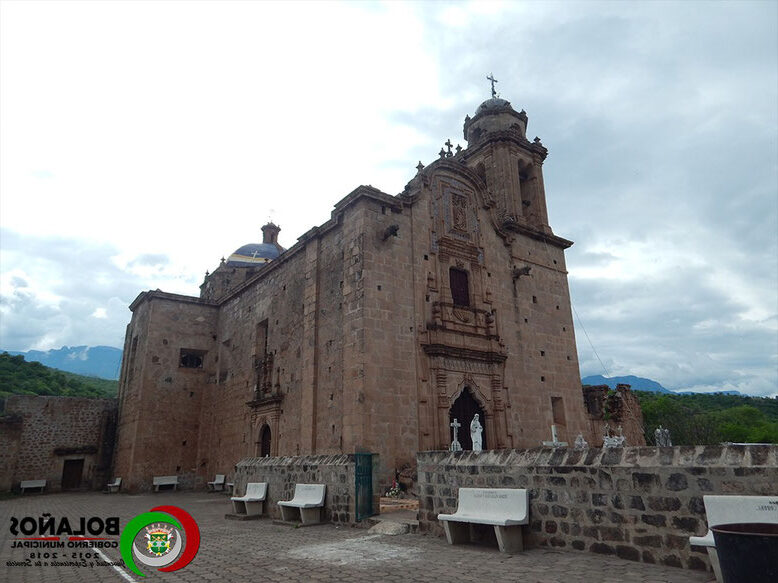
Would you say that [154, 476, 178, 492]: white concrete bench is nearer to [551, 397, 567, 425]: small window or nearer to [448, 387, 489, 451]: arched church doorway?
[448, 387, 489, 451]: arched church doorway

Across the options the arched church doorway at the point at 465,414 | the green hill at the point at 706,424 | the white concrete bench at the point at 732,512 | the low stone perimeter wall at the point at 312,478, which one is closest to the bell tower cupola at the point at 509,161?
the arched church doorway at the point at 465,414

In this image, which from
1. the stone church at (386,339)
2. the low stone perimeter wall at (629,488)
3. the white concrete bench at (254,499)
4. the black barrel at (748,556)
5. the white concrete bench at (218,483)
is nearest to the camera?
the black barrel at (748,556)

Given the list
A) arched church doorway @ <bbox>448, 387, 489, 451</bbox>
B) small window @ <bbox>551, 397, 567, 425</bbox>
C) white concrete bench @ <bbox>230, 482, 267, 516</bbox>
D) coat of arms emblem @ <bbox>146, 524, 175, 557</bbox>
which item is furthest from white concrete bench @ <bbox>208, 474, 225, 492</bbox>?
small window @ <bbox>551, 397, 567, 425</bbox>

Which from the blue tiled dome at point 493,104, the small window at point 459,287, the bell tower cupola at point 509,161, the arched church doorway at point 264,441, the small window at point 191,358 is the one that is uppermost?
the blue tiled dome at point 493,104

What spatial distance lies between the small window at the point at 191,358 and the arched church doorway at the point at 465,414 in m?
14.8

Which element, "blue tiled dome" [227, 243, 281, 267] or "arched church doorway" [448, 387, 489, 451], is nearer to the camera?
"arched church doorway" [448, 387, 489, 451]

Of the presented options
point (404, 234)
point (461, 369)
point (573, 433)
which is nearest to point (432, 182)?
point (404, 234)

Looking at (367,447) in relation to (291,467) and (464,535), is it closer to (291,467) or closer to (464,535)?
(291,467)

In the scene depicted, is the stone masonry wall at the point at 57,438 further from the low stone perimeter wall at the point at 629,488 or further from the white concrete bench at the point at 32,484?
the low stone perimeter wall at the point at 629,488

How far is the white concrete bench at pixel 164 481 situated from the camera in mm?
21906

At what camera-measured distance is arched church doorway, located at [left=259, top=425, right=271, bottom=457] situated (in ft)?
63.1

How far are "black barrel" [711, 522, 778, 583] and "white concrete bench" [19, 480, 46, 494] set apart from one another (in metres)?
27.1

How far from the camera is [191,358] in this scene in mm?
25359

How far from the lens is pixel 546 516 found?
20.0 ft
